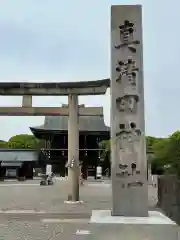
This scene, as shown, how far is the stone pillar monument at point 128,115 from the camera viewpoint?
6.43m

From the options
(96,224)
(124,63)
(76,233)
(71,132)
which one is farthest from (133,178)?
(71,132)

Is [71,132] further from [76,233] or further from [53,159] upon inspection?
[53,159]

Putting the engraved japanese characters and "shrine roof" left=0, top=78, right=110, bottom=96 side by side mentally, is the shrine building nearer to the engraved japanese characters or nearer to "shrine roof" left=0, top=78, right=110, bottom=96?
"shrine roof" left=0, top=78, right=110, bottom=96

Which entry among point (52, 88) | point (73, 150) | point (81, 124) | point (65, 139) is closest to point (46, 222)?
point (73, 150)

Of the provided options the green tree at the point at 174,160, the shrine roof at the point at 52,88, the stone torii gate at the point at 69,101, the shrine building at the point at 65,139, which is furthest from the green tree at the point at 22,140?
the shrine roof at the point at 52,88

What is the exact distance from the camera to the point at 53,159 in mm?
47438

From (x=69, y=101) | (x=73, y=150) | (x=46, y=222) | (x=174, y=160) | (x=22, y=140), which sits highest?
(x=22, y=140)

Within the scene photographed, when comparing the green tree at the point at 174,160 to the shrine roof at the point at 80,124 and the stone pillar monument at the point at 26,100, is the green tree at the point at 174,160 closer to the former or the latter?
the stone pillar monument at the point at 26,100

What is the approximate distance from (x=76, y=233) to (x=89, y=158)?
38.5 metres

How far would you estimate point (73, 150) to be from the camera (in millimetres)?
16234

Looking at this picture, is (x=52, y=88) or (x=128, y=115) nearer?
(x=128, y=115)

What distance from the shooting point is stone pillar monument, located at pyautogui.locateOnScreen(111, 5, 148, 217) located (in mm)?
6434

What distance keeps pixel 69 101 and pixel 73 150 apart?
2.01 metres

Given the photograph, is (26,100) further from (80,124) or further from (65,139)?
(65,139)
